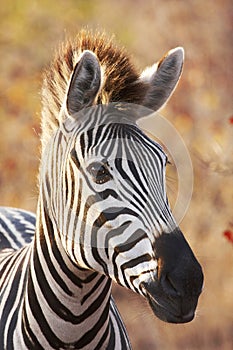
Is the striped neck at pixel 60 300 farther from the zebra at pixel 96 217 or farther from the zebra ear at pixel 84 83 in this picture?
the zebra ear at pixel 84 83

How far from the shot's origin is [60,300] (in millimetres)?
3189

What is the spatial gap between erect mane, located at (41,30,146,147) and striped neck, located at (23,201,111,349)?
1.34 ft

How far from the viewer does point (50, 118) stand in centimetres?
328

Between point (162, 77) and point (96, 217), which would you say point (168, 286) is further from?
point (162, 77)

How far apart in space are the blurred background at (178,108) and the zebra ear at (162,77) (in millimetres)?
2136

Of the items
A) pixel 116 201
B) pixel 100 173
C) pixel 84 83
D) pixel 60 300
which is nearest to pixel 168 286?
pixel 116 201

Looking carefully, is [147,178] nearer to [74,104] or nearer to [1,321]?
[74,104]

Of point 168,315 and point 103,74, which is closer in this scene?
point 168,315

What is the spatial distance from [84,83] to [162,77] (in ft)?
1.37

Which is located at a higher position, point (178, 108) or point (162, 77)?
point (178, 108)

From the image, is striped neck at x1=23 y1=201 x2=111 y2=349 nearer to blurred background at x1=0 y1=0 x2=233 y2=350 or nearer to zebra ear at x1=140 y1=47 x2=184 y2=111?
zebra ear at x1=140 y1=47 x2=184 y2=111

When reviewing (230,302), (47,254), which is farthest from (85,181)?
(230,302)

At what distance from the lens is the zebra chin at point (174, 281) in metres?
2.64

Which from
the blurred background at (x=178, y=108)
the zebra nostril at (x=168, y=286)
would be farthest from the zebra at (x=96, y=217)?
the blurred background at (x=178, y=108)
